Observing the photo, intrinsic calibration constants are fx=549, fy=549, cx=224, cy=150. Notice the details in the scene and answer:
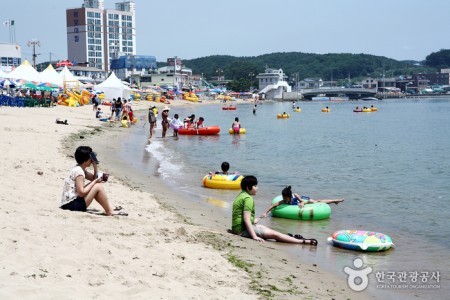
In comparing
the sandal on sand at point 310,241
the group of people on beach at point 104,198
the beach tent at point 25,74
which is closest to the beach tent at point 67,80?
the beach tent at point 25,74

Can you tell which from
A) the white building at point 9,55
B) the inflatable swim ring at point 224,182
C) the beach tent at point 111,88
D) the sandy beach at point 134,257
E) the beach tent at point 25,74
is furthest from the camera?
the white building at point 9,55

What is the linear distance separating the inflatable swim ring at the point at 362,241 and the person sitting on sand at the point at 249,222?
16.5 inches

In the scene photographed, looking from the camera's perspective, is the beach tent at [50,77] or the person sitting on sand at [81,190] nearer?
the person sitting on sand at [81,190]

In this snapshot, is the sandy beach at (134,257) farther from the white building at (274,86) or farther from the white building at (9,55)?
the white building at (274,86)

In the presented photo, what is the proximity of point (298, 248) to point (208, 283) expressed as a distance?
3066mm

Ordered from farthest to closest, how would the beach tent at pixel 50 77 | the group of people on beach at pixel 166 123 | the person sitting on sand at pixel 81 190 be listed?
1. the beach tent at pixel 50 77
2. the group of people on beach at pixel 166 123
3. the person sitting on sand at pixel 81 190

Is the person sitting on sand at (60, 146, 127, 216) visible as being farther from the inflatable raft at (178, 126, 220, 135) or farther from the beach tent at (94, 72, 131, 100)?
the beach tent at (94, 72, 131, 100)

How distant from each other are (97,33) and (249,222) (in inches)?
5875

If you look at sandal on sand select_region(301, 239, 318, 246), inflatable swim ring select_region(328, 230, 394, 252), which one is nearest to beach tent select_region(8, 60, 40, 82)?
sandal on sand select_region(301, 239, 318, 246)

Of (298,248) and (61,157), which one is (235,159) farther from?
(298,248)

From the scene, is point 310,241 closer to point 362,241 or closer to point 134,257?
point 362,241

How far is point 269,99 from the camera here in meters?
153

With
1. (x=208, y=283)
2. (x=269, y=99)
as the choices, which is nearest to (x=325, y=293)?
(x=208, y=283)

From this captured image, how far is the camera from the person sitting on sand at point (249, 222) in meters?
8.52
